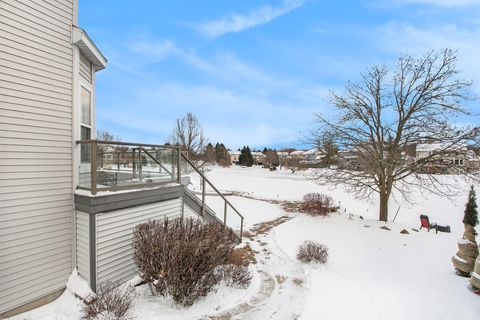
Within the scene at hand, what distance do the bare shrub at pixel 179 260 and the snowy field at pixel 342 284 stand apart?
0.35 metres

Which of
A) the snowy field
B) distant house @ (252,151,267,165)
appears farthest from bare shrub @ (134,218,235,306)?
distant house @ (252,151,267,165)

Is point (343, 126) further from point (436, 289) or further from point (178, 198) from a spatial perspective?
point (178, 198)

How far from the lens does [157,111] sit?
2845 cm

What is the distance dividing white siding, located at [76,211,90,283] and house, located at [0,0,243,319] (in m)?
0.02

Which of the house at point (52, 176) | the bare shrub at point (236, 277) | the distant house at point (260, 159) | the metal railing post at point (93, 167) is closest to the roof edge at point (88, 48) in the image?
the house at point (52, 176)

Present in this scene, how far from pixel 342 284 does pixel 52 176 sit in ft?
21.6

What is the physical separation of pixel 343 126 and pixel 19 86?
11970 millimetres

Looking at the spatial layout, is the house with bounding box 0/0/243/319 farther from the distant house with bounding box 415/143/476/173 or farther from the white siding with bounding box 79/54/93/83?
the distant house with bounding box 415/143/476/173

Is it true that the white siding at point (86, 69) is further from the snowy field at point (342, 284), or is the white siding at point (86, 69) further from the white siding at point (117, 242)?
the snowy field at point (342, 284)

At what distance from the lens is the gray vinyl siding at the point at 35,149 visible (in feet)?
14.2

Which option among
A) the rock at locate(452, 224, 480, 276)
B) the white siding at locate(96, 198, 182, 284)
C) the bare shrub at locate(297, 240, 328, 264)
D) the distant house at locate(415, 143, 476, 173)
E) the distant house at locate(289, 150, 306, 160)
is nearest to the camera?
the white siding at locate(96, 198, 182, 284)

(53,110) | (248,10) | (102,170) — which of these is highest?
(248,10)

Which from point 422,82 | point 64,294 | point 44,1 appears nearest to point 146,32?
point 44,1

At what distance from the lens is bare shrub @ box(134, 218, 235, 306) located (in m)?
4.44
